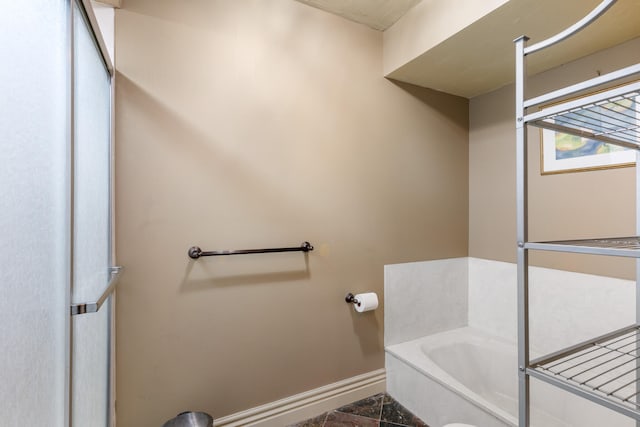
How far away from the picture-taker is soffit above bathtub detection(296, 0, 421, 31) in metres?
1.69

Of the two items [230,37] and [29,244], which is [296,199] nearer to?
[230,37]

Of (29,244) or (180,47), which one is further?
(180,47)

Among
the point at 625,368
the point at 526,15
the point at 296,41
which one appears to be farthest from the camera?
the point at 296,41

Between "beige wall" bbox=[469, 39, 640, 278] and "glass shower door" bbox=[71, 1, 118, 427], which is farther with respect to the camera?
"beige wall" bbox=[469, 39, 640, 278]

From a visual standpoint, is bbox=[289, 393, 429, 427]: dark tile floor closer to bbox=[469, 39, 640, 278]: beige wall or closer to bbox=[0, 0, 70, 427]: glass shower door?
bbox=[469, 39, 640, 278]: beige wall

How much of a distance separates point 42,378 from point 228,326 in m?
0.89

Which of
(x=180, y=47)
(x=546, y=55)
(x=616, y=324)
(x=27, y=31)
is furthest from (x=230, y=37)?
(x=616, y=324)

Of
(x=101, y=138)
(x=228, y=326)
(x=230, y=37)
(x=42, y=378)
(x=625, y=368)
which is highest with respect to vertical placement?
(x=230, y=37)

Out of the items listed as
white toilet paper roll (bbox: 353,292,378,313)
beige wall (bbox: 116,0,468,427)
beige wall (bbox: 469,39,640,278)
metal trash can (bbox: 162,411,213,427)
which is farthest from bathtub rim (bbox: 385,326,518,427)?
metal trash can (bbox: 162,411,213,427)

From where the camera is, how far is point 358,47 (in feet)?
6.18

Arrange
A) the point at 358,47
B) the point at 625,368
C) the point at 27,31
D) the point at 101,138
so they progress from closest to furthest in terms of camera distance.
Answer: the point at 27,31 < the point at 101,138 < the point at 625,368 < the point at 358,47

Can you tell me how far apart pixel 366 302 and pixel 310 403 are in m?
0.64

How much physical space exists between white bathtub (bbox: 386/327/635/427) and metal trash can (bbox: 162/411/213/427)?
1.12 metres

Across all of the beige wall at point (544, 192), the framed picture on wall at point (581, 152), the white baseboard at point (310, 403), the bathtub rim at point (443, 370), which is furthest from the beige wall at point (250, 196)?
the framed picture on wall at point (581, 152)
